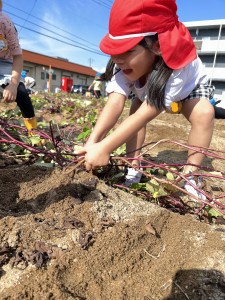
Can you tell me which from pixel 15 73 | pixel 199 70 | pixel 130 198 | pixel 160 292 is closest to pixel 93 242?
pixel 160 292

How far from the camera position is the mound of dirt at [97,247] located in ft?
3.08

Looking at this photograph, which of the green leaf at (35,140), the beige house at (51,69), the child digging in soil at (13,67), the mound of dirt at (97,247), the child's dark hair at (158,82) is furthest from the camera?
the beige house at (51,69)

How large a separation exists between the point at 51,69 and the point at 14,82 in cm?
3080

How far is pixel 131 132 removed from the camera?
1.46m

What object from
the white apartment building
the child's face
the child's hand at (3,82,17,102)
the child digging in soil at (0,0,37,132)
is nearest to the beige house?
the white apartment building

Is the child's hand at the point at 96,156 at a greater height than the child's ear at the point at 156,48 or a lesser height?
lesser

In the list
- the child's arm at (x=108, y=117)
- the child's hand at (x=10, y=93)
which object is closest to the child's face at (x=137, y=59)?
the child's arm at (x=108, y=117)

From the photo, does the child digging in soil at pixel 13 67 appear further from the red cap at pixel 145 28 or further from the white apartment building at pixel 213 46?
the white apartment building at pixel 213 46

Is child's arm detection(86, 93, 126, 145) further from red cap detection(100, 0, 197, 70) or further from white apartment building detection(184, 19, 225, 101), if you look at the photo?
white apartment building detection(184, 19, 225, 101)

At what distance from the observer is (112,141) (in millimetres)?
1411

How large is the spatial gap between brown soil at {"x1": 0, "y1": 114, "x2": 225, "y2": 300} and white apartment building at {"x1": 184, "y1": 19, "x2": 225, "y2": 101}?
89.4 feet

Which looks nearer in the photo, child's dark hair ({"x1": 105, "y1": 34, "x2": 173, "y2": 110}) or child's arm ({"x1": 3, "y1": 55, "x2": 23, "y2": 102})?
child's dark hair ({"x1": 105, "y1": 34, "x2": 173, "y2": 110})

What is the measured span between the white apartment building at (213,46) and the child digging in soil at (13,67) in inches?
1031

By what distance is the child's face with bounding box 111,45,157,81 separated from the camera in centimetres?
144
